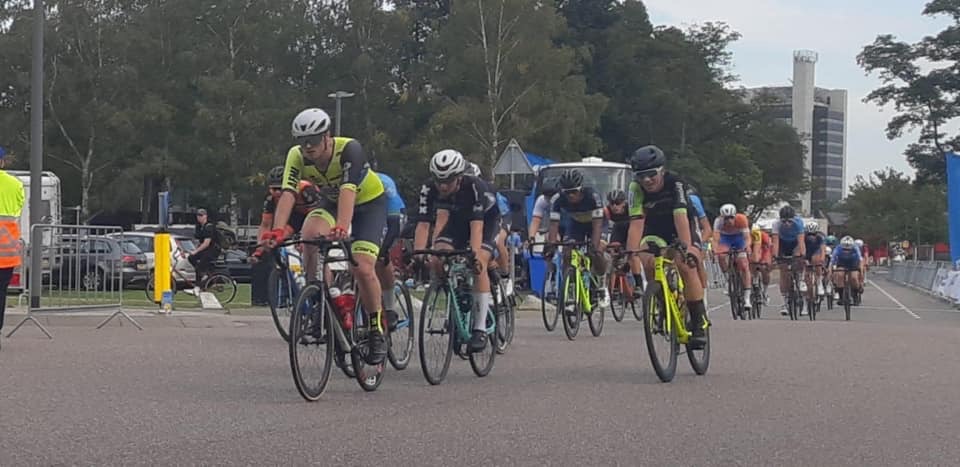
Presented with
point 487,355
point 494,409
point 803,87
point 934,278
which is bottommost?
point 934,278

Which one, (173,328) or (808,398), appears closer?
(808,398)

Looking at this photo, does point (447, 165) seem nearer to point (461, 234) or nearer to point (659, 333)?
point (461, 234)

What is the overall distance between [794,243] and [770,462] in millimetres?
16383

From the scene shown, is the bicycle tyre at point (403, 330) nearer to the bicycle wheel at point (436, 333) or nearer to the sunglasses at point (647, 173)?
the bicycle wheel at point (436, 333)

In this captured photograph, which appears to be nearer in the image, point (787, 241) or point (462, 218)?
point (462, 218)

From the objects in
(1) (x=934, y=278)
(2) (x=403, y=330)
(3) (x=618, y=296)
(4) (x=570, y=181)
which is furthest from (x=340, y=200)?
(1) (x=934, y=278)

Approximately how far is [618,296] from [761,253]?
4.86 m

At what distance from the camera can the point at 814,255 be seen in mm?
24047

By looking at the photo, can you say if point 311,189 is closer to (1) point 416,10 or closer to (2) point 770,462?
(2) point 770,462

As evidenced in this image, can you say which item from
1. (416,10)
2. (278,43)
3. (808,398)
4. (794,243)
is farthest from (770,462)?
(416,10)

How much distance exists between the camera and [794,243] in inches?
907

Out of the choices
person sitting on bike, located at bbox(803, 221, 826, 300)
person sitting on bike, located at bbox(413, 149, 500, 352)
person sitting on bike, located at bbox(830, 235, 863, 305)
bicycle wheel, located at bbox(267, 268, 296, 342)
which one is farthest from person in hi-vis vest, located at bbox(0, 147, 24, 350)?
person sitting on bike, located at bbox(830, 235, 863, 305)

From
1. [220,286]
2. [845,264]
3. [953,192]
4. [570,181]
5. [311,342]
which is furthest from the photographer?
[953,192]

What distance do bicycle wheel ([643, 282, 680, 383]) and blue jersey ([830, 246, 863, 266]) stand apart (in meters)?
16.4
